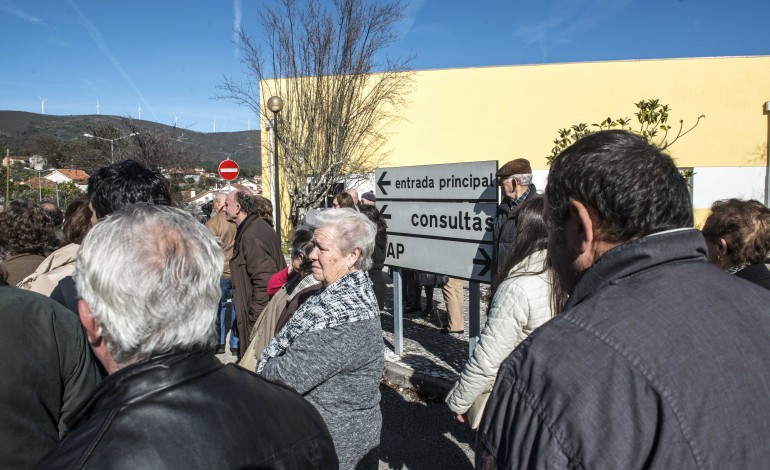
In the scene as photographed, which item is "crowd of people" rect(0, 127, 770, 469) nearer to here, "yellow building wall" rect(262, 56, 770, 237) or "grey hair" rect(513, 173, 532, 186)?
"grey hair" rect(513, 173, 532, 186)

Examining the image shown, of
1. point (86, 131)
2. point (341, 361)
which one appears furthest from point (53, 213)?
point (86, 131)

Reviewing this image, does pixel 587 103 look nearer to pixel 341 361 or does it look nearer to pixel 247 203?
pixel 247 203

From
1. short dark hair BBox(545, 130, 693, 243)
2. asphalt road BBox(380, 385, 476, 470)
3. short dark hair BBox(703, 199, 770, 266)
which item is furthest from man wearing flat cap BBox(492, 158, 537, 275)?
short dark hair BBox(545, 130, 693, 243)

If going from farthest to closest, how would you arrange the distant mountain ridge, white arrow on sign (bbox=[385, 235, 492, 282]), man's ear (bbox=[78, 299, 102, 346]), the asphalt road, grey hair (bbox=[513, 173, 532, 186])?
the distant mountain ridge < white arrow on sign (bbox=[385, 235, 492, 282]) < grey hair (bbox=[513, 173, 532, 186]) < the asphalt road < man's ear (bbox=[78, 299, 102, 346])

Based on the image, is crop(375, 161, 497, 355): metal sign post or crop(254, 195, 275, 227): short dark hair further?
crop(254, 195, 275, 227): short dark hair

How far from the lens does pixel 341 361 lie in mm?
2416

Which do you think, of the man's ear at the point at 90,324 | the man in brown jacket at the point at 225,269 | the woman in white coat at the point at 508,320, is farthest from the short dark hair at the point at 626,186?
the man in brown jacket at the point at 225,269

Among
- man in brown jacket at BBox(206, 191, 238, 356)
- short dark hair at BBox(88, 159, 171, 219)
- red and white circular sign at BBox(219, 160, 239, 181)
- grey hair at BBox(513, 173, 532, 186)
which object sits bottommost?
man in brown jacket at BBox(206, 191, 238, 356)

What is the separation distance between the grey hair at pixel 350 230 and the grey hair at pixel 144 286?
4.83 ft

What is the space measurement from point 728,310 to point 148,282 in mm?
1286

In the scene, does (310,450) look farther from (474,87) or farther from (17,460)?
(474,87)

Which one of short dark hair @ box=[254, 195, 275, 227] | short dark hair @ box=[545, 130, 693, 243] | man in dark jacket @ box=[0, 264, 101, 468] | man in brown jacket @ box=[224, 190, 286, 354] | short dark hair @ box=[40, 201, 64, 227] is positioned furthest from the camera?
short dark hair @ box=[254, 195, 275, 227]

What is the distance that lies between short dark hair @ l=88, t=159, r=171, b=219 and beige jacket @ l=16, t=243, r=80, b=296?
11.2 inches

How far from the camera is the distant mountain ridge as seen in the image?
23.3m
